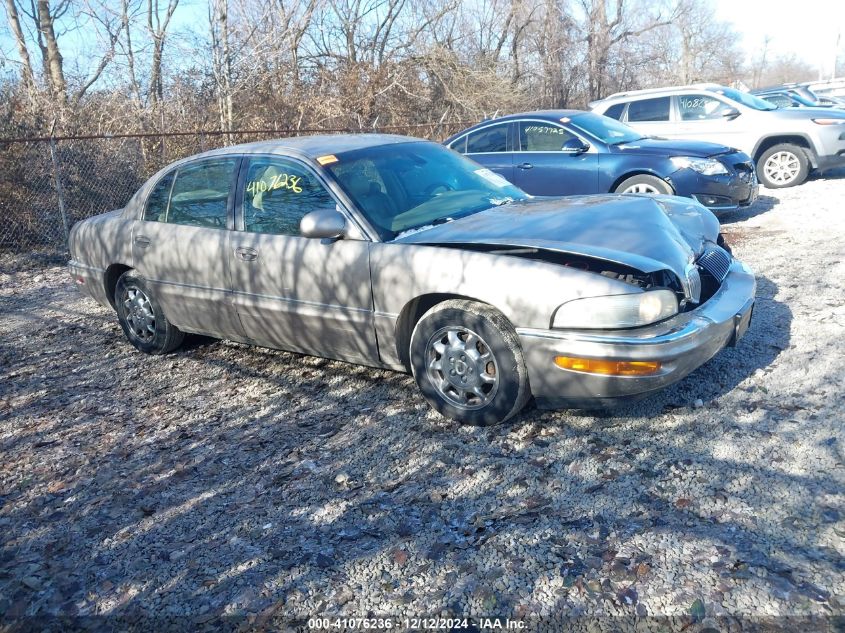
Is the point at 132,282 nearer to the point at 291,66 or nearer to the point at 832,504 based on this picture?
the point at 832,504

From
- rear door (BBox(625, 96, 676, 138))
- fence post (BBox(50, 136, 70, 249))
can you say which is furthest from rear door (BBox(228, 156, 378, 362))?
rear door (BBox(625, 96, 676, 138))

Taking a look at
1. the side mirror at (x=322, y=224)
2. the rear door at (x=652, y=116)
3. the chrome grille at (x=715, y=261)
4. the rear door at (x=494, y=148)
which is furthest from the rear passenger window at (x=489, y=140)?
the side mirror at (x=322, y=224)

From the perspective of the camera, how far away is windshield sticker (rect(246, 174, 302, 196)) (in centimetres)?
475

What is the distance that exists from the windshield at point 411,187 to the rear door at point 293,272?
0.19 meters

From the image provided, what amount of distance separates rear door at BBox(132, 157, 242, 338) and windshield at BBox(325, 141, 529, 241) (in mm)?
943

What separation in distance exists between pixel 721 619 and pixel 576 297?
5.25ft

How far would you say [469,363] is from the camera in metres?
3.98

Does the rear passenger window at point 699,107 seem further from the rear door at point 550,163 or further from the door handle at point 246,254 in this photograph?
the door handle at point 246,254

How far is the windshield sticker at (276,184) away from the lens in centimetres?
475

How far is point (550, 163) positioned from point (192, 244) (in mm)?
5344

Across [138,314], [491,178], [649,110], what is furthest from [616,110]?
[138,314]

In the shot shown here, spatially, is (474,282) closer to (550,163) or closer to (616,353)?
(616,353)

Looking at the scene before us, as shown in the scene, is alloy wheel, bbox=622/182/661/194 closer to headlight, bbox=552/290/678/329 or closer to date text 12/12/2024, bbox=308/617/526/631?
headlight, bbox=552/290/678/329

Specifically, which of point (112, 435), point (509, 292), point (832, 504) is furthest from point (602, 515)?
point (112, 435)
